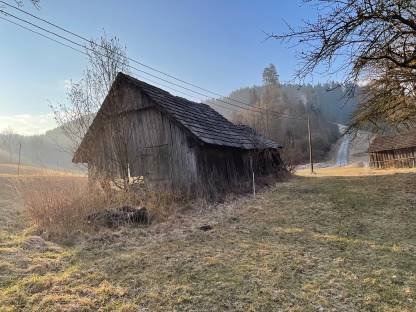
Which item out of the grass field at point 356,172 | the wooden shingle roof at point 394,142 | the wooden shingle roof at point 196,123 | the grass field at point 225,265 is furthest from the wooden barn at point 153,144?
the wooden shingle roof at point 394,142

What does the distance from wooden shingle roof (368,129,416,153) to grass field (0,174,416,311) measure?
33.4 m

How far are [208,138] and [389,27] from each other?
7.67m

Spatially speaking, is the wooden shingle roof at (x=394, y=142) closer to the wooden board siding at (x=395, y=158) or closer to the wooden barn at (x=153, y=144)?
the wooden board siding at (x=395, y=158)

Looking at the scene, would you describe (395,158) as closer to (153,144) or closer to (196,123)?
(196,123)

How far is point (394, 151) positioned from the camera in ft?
133

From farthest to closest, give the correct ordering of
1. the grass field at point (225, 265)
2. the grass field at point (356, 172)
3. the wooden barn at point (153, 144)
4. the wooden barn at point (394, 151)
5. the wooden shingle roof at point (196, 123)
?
1. the wooden barn at point (394, 151)
2. the grass field at point (356, 172)
3. the wooden shingle roof at point (196, 123)
4. the wooden barn at point (153, 144)
5. the grass field at point (225, 265)

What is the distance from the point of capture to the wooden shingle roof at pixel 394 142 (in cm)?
3812

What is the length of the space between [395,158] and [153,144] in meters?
35.7

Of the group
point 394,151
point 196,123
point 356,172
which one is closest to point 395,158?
point 394,151

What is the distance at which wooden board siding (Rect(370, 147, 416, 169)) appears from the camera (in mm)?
38156

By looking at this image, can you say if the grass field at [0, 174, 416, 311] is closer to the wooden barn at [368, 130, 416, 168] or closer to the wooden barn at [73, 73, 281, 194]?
the wooden barn at [73, 73, 281, 194]

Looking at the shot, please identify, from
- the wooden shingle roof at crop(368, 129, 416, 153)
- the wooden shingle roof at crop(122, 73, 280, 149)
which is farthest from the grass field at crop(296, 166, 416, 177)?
the wooden shingle roof at crop(122, 73, 280, 149)

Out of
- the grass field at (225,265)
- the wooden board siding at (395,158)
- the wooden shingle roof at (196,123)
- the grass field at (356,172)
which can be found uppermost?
the wooden shingle roof at (196,123)

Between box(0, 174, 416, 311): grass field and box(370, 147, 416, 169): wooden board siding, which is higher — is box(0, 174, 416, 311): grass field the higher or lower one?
the lower one
